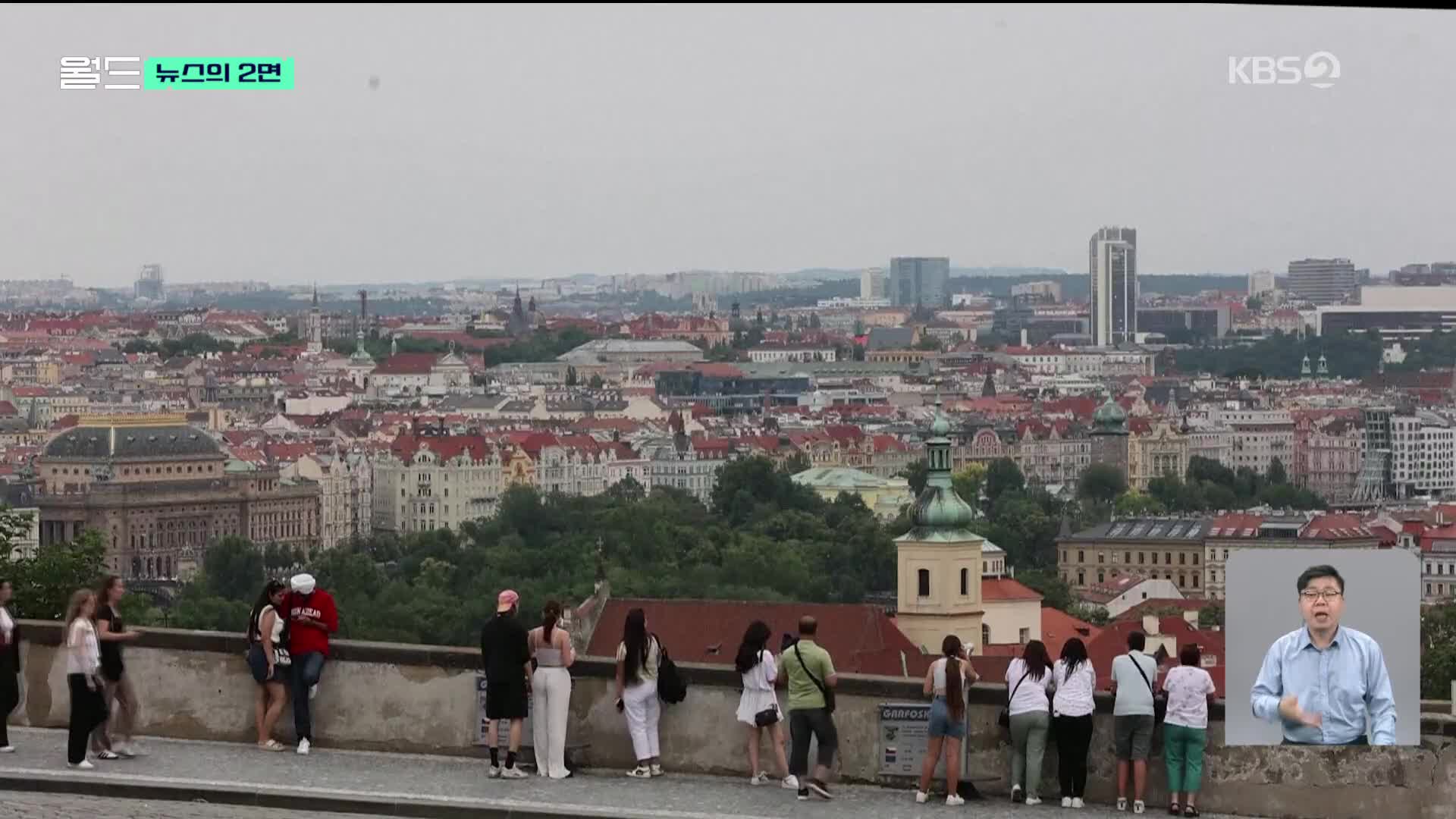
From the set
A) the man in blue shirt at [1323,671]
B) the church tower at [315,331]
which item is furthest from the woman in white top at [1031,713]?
the church tower at [315,331]

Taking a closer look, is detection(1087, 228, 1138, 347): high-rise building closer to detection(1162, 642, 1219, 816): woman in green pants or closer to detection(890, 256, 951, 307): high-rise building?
detection(890, 256, 951, 307): high-rise building

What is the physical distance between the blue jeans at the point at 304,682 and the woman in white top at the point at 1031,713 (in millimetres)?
1191

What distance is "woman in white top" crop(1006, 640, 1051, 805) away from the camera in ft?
16.0

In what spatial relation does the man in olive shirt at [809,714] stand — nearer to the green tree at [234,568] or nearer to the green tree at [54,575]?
the green tree at [54,575]

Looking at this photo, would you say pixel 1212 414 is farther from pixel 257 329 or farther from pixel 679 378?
pixel 257 329

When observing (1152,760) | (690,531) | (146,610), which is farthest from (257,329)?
(1152,760)

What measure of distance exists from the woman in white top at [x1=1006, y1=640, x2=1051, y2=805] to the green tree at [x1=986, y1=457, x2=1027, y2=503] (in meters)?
42.5

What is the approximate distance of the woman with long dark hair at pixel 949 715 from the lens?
4883 millimetres

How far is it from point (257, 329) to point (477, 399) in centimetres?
1406

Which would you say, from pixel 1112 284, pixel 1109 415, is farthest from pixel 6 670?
pixel 1112 284

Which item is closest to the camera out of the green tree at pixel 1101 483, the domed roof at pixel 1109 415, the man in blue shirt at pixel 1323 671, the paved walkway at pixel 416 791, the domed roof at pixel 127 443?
the man in blue shirt at pixel 1323 671

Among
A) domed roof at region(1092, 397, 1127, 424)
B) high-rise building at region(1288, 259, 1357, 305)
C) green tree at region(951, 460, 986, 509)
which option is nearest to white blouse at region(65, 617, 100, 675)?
green tree at region(951, 460, 986, 509)

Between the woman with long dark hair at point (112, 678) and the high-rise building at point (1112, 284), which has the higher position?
the high-rise building at point (1112, 284)

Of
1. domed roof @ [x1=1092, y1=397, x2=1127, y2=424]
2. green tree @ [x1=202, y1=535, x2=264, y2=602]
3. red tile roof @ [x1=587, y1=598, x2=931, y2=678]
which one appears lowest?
green tree @ [x1=202, y1=535, x2=264, y2=602]
